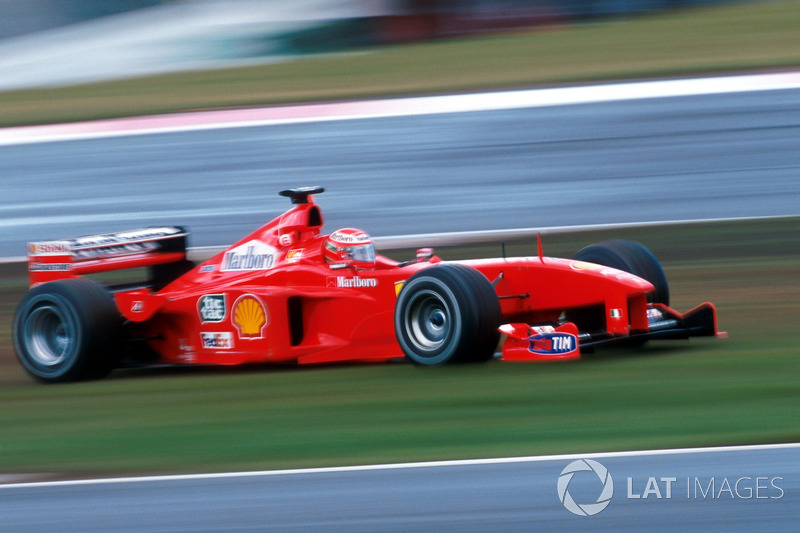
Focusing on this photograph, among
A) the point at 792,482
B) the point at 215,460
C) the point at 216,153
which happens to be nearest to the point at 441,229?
the point at 216,153

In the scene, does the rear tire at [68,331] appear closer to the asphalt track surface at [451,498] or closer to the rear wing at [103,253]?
the rear wing at [103,253]

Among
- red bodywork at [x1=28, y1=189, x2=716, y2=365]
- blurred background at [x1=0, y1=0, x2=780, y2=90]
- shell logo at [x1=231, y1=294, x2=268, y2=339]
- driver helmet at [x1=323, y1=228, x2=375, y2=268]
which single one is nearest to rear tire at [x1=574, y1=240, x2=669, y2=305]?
red bodywork at [x1=28, y1=189, x2=716, y2=365]

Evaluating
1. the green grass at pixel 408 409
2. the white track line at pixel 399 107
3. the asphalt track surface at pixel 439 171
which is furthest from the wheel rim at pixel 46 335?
the white track line at pixel 399 107

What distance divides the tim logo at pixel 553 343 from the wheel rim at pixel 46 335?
10.1ft

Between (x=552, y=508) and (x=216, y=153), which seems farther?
(x=216, y=153)

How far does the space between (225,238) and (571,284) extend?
6.43 metres

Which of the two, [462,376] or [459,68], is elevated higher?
[459,68]

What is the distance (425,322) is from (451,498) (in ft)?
8.98

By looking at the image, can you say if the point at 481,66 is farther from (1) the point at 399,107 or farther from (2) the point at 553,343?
(2) the point at 553,343

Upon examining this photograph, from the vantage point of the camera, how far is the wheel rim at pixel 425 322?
7059 millimetres

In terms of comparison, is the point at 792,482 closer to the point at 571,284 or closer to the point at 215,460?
the point at 215,460

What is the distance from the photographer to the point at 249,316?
7.81 meters

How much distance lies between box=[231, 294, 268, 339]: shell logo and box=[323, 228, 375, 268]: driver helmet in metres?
0.56

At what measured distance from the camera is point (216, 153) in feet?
52.6
